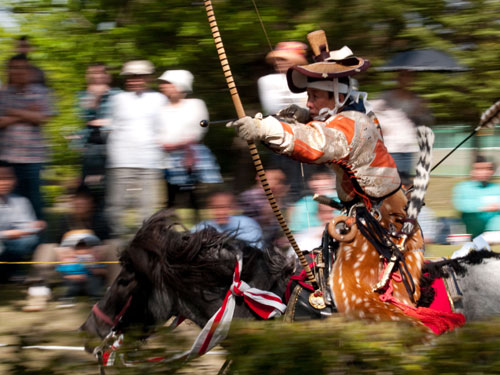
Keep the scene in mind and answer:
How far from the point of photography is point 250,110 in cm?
721

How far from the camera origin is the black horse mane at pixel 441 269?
161 inches

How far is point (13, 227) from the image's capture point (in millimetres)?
6570

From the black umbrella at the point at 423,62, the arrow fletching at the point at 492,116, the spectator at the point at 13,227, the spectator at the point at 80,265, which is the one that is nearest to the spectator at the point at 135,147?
the spectator at the point at 80,265

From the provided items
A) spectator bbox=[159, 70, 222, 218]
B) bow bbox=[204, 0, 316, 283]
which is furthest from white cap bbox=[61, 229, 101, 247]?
bow bbox=[204, 0, 316, 283]

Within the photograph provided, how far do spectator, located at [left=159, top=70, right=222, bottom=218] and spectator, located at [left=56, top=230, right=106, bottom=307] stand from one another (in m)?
0.74

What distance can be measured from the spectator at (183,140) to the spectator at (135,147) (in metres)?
0.08

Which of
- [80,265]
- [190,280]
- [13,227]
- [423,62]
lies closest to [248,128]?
[190,280]

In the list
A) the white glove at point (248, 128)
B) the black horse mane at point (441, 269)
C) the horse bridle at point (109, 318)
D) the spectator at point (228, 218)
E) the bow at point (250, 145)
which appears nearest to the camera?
the white glove at point (248, 128)

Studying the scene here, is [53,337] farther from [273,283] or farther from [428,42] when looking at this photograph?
[428,42]

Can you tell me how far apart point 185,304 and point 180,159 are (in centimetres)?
254

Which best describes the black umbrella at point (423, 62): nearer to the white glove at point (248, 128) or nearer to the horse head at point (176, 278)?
the horse head at point (176, 278)

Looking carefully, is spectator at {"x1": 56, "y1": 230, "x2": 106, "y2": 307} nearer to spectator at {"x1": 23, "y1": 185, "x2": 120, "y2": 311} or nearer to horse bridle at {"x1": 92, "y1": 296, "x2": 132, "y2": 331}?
spectator at {"x1": 23, "y1": 185, "x2": 120, "y2": 311}

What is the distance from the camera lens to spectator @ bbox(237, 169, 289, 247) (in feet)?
20.1

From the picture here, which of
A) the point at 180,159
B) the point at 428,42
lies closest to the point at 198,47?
the point at 180,159
